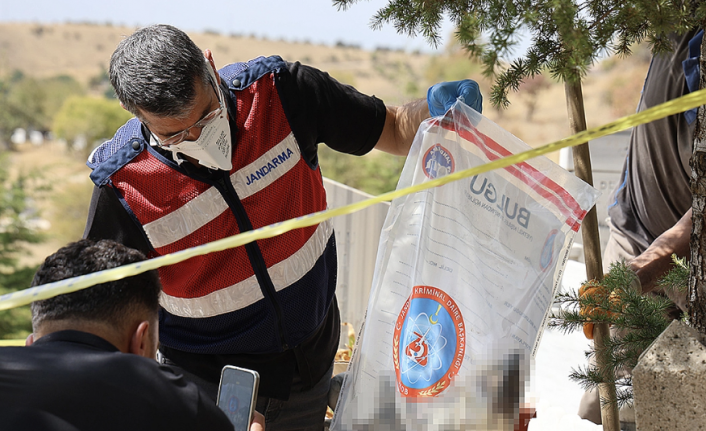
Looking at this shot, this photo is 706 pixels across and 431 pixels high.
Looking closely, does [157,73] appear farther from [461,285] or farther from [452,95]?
[461,285]

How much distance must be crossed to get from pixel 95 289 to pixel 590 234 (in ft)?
4.41

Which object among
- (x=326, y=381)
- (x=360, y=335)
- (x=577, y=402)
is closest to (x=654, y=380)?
(x=360, y=335)

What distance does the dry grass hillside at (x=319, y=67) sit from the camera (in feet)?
73.0

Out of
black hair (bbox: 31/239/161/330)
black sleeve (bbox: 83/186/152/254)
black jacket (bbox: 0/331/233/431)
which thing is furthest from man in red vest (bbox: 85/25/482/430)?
black jacket (bbox: 0/331/233/431)

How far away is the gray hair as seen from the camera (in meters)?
1.67

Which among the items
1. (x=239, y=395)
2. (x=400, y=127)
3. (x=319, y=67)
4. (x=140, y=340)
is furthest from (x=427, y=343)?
(x=319, y=67)

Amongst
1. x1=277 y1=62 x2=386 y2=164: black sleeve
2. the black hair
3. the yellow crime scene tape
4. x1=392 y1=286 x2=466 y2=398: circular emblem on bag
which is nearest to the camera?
the yellow crime scene tape

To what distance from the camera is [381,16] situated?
5.13 feet

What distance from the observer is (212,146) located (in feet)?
6.00

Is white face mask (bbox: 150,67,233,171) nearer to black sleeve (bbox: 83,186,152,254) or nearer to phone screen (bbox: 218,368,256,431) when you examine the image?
black sleeve (bbox: 83,186,152,254)

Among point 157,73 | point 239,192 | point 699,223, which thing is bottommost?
point 699,223

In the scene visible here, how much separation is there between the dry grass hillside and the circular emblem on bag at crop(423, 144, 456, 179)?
13.4 meters

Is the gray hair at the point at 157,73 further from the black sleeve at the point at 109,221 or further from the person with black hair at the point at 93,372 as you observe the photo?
the person with black hair at the point at 93,372

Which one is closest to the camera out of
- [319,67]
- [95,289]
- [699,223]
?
[95,289]
